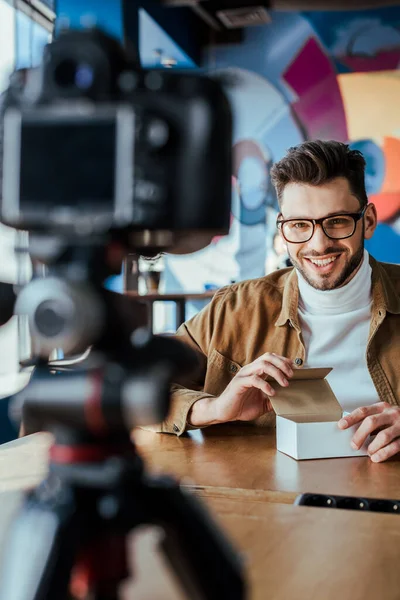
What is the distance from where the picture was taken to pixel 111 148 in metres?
0.48

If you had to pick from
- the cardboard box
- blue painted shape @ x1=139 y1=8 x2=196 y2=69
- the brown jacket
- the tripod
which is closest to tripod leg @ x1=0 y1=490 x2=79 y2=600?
the tripod

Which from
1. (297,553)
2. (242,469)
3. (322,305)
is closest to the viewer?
(297,553)

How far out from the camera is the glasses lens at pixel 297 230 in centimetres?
185

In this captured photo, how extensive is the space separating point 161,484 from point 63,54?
0.33 metres

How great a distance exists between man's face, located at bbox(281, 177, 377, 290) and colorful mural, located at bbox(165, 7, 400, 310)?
3.35 m

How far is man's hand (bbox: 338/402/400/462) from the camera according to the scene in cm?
129

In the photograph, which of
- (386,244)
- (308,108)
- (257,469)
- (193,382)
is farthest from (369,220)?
(308,108)

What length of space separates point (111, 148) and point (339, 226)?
1.45m

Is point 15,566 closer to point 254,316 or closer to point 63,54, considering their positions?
point 63,54

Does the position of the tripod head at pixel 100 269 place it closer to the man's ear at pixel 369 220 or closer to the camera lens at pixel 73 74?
the camera lens at pixel 73 74

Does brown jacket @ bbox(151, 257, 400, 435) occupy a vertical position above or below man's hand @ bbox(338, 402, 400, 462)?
above

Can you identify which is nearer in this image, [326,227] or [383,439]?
[383,439]

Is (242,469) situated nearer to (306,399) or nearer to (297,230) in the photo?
(306,399)

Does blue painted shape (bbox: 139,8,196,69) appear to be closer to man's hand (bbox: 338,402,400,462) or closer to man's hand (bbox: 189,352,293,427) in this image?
man's hand (bbox: 189,352,293,427)
